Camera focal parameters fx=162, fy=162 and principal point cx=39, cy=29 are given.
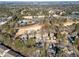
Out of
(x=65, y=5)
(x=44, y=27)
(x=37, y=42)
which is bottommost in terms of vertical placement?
(x=37, y=42)

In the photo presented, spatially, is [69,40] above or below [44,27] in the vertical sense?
below

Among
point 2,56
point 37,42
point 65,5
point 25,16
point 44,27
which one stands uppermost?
point 65,5

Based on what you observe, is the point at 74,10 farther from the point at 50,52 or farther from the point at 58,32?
the point at 50,52

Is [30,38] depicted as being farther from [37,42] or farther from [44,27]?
[44,27]

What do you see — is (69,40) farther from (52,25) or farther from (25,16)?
(25,16)

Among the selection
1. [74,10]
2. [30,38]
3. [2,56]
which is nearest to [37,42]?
[30,38]

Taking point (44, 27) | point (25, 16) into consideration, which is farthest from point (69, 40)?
point (25, 16)

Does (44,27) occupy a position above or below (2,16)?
below
